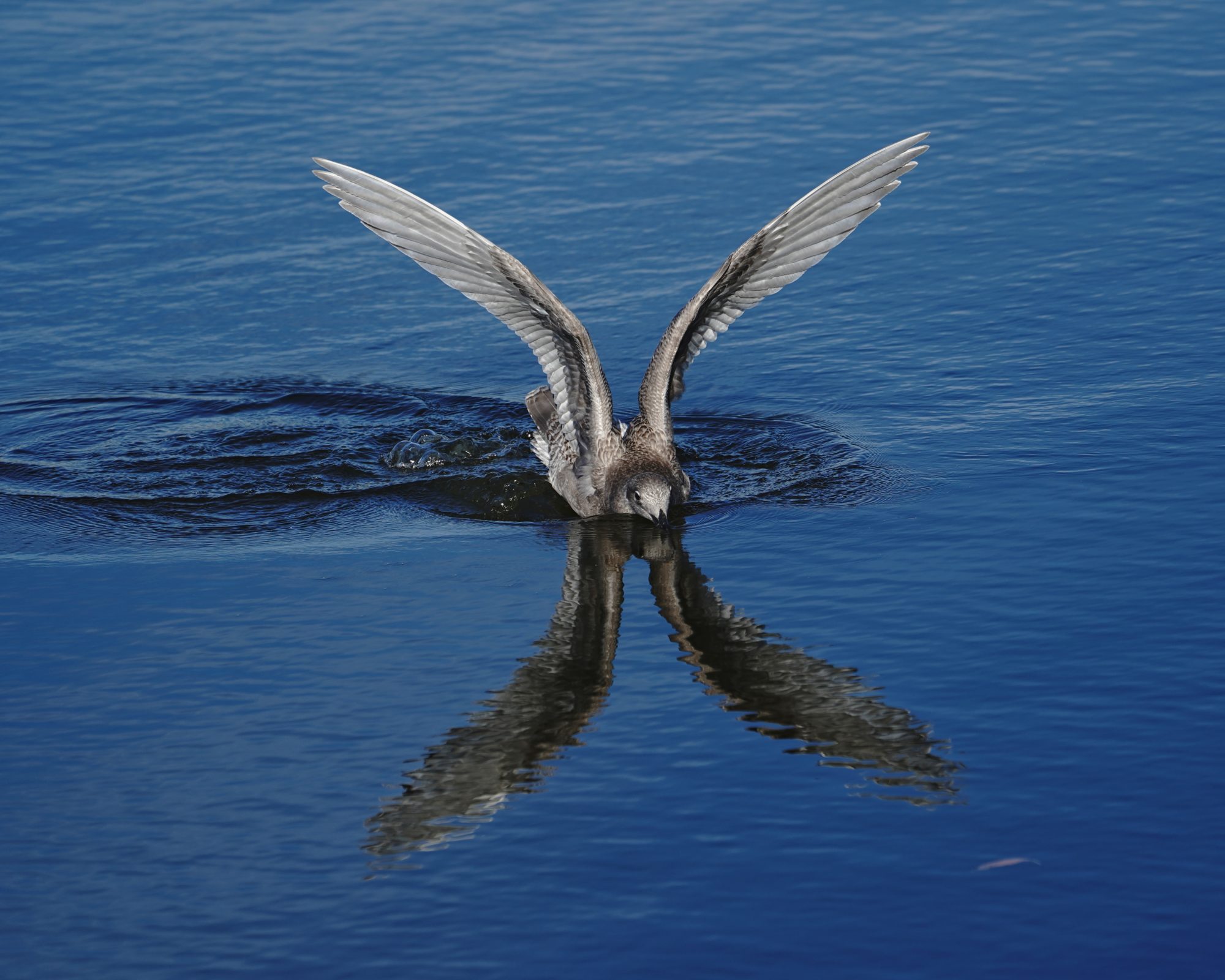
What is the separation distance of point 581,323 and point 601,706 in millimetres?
3856

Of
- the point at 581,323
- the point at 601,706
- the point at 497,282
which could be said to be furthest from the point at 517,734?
the point at 581,323

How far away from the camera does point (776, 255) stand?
12.3 metres

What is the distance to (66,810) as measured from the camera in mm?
8523

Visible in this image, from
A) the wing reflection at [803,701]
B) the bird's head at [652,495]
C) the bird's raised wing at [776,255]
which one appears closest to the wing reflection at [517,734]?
the wing reflection at [803,701]

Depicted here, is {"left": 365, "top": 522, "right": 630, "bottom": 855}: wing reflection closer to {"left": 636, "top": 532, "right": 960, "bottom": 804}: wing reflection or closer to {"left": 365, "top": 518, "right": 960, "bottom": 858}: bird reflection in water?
{"left": 365, "top": 518, "right": 960, "bottom": 858}: bird reflection in water

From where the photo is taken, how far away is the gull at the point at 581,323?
11727 millimetres

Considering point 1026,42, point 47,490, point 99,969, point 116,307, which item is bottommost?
point 99,969

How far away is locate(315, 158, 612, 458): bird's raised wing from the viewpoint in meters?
11.6

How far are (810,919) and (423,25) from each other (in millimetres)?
17958

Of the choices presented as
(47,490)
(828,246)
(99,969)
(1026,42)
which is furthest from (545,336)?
(1026,42)

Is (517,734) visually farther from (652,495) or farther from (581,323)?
(581,323)

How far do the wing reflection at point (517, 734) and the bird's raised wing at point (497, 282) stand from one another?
78.7 inches

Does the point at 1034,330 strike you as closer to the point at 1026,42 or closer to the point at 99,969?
the point at 1026,42

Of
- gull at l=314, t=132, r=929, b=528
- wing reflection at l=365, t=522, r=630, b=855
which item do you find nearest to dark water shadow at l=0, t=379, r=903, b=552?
gull at l=314, t=132, r=929, b=528
